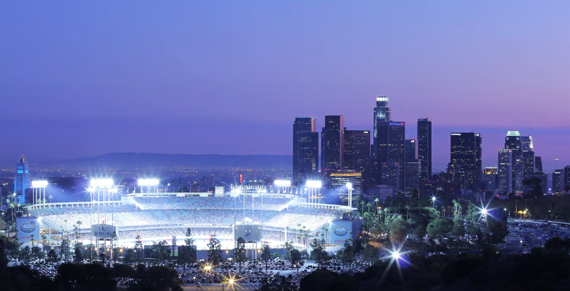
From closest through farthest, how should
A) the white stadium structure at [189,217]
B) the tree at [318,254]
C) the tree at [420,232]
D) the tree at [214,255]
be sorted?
1. the tree at [318,254]
2. the tree at [214,255]
3. the tree at [420,232]
4. the white stadium structure at [189,217]

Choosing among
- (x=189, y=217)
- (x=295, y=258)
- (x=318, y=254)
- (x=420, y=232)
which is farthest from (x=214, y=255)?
(x=189, y=217)

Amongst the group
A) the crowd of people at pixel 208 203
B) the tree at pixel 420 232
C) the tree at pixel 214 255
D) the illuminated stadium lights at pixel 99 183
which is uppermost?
the illuminated stadium lights at pixel 99 183

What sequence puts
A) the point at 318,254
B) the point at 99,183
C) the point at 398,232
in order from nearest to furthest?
the point at 318,254, the point at 398,232, the point at 99,183

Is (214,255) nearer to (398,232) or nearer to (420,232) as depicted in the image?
(398,232)

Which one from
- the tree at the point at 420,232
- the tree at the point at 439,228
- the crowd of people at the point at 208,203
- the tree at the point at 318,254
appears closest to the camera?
the tree at the point at 318,254

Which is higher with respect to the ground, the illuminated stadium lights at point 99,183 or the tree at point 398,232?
the illuminated stadium lights at point 99,183

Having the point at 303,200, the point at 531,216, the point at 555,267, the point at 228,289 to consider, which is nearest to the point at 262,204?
the point at 303,200

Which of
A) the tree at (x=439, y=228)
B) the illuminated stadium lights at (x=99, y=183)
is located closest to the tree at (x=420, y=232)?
the tree at (x=439, y=228)

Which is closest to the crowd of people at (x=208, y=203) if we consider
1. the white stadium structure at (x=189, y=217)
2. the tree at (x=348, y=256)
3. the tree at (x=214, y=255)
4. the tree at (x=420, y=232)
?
the white stadium structure at (x=189, y=217)

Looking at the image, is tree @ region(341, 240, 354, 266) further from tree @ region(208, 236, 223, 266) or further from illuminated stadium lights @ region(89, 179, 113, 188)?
illuminated stadium lights @ region(89, 179, 113, 188)

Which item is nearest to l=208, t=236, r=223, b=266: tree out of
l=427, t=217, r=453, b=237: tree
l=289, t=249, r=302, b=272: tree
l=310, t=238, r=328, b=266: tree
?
l=289, t=249, r=302, b=272: tree

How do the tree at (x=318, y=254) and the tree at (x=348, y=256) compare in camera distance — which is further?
the tree at (x=318, y=254)

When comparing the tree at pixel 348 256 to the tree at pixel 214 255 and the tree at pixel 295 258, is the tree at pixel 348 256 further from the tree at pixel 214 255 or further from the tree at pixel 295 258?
the tree at pixel 214 255
